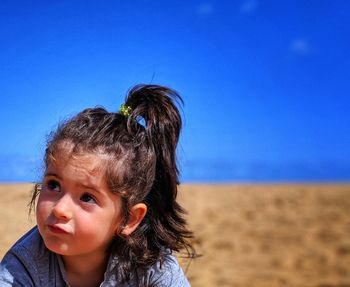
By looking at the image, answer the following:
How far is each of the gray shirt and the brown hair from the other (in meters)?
0.04

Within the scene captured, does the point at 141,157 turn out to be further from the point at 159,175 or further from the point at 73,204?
the point at 73,204

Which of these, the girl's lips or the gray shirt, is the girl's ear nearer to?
the gray shirt

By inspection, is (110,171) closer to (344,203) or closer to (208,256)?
(208,256)

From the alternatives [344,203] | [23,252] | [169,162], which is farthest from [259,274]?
[344,203]

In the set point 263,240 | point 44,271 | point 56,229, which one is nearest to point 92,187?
point 56,229

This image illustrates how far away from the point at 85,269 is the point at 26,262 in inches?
10.4

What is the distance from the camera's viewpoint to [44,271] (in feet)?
7.30

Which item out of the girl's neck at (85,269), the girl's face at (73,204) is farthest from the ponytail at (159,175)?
the girl's face at (73,204)

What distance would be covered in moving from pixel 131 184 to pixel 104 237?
9.2 inches

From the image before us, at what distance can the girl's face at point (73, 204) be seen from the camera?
2.05 meters

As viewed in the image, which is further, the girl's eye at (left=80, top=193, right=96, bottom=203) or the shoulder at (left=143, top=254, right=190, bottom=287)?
the shoulder at (left=143, top=254, right=190, bottom=287)

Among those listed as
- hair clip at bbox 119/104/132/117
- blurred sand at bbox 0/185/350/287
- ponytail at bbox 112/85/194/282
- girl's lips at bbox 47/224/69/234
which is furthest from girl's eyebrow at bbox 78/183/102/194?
blurred sand at bbox 0/185/350/287

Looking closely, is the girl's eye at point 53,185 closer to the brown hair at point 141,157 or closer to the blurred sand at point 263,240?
the brown hair at point 141,157

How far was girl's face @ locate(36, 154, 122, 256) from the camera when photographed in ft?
6.73
